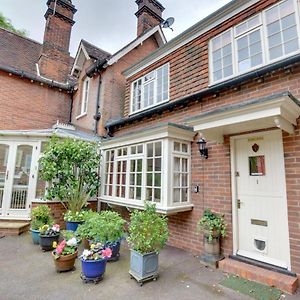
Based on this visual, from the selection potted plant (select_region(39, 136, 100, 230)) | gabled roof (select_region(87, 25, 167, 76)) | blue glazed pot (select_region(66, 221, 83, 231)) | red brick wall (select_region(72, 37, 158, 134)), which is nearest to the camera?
blue glazed pot (select_region(66, 221, 83, 231))

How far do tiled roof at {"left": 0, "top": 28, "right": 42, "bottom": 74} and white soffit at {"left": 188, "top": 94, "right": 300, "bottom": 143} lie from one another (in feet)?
37.0

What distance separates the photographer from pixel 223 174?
16.6 ft

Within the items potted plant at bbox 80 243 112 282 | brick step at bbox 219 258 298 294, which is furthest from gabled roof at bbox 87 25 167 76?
brick step at bbox 219 258 298 294

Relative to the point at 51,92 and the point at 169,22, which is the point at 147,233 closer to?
the point at 169,22

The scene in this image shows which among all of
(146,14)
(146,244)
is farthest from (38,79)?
(146,244)

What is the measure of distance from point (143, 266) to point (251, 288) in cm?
195

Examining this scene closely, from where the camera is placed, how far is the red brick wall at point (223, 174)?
3.95m

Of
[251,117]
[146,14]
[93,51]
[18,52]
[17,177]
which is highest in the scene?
[146,14]

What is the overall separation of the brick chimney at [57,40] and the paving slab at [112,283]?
34.3ft

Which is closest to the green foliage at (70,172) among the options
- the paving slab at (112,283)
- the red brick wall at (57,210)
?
the red brick wall at (57,210)

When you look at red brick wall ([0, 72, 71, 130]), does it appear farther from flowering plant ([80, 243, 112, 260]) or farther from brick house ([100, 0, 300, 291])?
flowering plant ([80, 243, 112, 260])

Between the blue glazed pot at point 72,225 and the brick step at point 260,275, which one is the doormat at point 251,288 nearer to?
the brick step at point 260,275

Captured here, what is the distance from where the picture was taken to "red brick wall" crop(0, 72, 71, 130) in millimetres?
9938

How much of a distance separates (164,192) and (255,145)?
2456 mm
